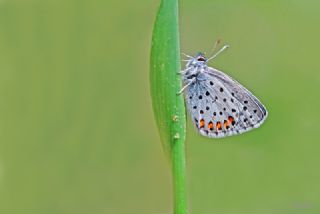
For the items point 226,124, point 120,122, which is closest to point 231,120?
point 226,124

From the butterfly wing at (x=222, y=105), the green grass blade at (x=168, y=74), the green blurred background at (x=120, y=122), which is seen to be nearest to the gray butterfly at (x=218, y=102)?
the butterfly wing at (x=222, y=105)

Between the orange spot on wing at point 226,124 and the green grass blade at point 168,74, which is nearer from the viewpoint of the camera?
the green grass blade at point 168,74

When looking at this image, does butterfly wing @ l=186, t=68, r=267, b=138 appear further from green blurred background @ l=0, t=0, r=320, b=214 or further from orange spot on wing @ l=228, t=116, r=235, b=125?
green blurred background @ l=0, t=0, r=320, b=214

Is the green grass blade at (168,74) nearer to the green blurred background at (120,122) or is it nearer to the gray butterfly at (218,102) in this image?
the gray butterfly at (218,102)

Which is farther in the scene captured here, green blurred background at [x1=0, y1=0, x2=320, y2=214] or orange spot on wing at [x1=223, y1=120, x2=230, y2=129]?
green blurred background at [x1=0, y1=0, x2=320, y2=214]

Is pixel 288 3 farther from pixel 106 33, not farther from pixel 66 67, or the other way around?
pixel 66 67

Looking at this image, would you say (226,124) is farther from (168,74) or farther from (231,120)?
(168,74)

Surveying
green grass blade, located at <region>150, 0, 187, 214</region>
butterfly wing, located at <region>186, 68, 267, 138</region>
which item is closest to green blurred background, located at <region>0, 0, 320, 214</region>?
butterfly wing, located at <region>186, 68, 267, 138</region>
